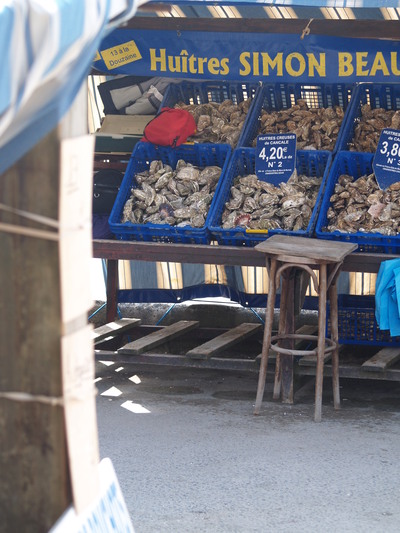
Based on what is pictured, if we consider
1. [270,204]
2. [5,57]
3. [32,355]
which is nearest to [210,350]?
[270,204]

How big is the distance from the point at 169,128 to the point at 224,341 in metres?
1.71

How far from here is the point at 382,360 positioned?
6.73m

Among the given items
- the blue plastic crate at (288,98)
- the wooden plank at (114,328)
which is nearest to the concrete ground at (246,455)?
the wooden plank at (114,328)

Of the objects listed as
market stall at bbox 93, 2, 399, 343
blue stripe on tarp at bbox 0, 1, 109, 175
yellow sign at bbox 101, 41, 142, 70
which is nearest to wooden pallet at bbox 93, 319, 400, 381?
market stall at bbox 93, 2, 399, 343

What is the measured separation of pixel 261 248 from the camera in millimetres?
6285

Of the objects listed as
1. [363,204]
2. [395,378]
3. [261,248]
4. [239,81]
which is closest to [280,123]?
[239,81]

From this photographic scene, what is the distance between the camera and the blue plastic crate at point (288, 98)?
7500mm

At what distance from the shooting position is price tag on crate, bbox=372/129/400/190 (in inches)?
275

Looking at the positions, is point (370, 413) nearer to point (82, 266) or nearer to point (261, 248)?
point (261, 248)

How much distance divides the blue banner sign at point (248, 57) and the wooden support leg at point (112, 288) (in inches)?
65.9

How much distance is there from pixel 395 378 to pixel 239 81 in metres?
2.68

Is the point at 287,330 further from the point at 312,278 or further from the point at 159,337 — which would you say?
the point at 159,337

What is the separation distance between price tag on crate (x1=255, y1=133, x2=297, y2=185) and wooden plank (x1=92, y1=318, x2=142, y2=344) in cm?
179

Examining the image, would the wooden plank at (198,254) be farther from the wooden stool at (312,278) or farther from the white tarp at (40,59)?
the white tarp at (40,59)
